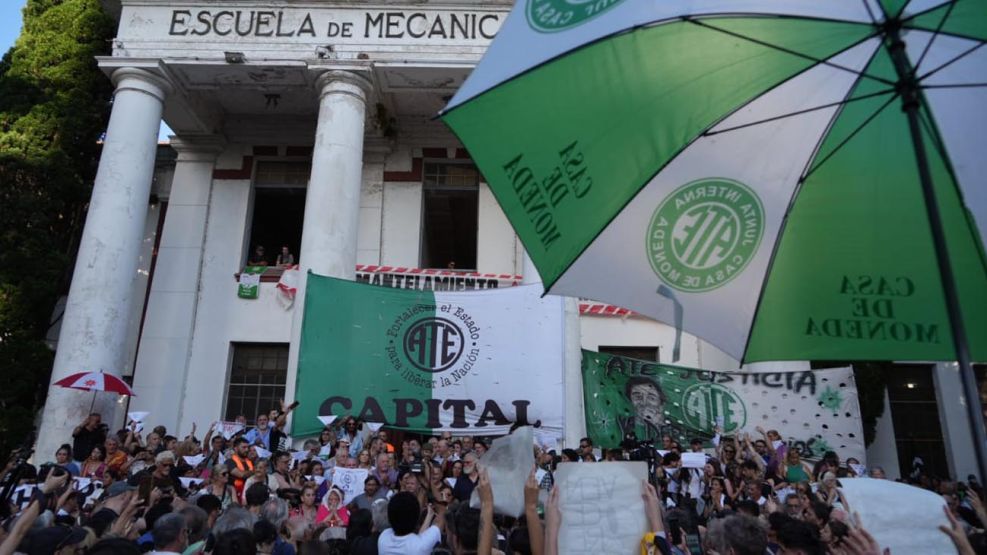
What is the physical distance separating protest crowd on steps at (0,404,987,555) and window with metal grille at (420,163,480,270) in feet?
22.1

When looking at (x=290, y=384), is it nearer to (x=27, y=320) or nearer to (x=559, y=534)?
(x=27, y=320)

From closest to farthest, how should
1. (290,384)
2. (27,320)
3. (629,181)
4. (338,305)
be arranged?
(629,181) < (338,305) < (290,384) < (27,320)

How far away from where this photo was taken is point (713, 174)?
3.68 meters

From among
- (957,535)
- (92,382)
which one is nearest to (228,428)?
(92,382)

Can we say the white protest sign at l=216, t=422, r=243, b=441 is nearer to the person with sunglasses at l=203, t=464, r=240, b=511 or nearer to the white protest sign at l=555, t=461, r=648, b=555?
the person with sunglasses at l=203, t=464, r=240, b=511

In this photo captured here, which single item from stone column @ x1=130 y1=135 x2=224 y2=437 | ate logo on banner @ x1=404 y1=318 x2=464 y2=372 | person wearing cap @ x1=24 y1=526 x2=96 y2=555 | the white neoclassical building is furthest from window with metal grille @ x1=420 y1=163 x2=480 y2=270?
person wearing cap @ x1=24 y1=526 x2=96 y2=555

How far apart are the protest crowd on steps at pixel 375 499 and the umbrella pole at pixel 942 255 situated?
607 millimetres

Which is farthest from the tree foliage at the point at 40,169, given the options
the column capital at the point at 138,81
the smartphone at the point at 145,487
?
the smartphone at the point at 145,487

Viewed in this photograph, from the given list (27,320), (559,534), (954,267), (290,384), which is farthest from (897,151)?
(27,320)

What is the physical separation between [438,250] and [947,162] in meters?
20.0

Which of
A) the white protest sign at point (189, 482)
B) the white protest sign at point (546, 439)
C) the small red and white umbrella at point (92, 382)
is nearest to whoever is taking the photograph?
the white protest sign at point (189, 482)

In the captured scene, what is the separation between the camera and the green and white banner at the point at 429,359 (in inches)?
422

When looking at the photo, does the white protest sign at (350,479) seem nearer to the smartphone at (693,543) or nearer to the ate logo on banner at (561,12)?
the smartphone at (693,543)

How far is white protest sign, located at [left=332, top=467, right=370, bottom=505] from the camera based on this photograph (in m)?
8.73
